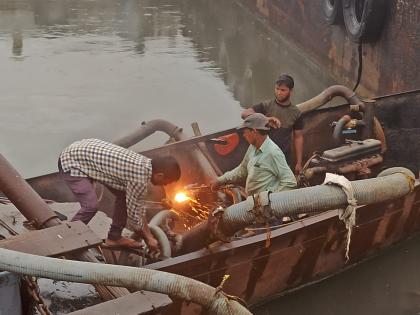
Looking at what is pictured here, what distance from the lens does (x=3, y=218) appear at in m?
5.88

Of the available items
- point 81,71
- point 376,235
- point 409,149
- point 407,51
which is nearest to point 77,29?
point 81,71

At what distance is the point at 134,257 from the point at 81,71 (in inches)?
454

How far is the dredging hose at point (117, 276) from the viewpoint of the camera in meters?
4.01

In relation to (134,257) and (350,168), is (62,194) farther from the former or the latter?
(350,168)

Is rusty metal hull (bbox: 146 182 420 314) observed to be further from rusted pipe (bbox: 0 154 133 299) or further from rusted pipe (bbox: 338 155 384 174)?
rusted pipe (bbox: 0 154 133 299)

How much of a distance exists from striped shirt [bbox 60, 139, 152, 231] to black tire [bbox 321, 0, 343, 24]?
33.1 ft

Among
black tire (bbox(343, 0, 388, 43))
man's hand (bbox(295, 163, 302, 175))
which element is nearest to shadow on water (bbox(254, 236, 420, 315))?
man's hand (bbox(295, 163, 302, 175))

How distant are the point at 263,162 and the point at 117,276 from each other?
8.63 ft

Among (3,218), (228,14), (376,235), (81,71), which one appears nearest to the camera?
(3,218)

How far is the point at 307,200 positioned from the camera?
207 inches

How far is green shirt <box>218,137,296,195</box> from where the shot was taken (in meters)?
6.35

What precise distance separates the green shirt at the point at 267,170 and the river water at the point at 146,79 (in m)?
1.50

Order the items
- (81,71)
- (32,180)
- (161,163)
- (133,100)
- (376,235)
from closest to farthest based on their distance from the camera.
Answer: (161,163) → (32,180) → (376,235) → (133,100) → (81,71)

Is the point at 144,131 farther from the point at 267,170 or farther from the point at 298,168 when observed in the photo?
the point at 267,170
